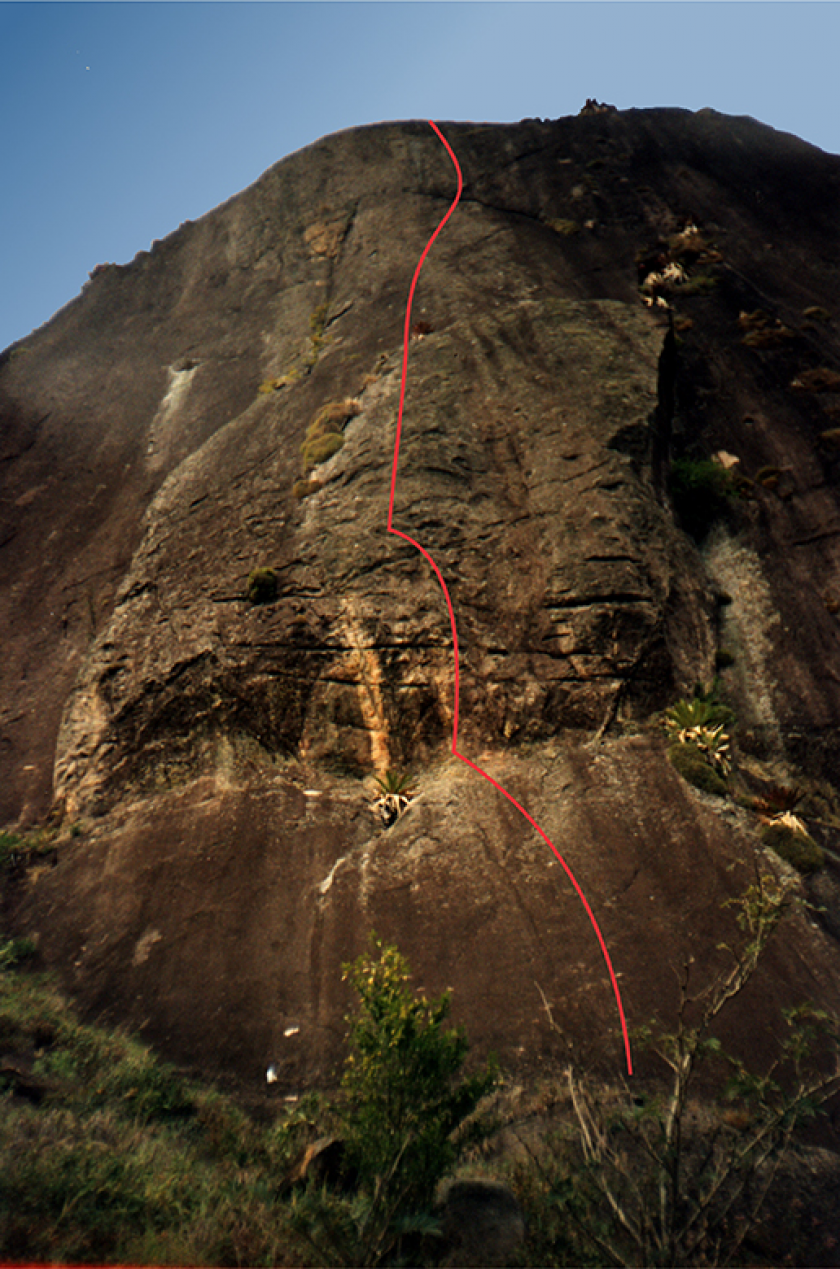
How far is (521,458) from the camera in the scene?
59.8ft

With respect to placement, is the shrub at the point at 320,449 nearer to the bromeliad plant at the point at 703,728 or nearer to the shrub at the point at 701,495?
the shrub at the point at 701,495

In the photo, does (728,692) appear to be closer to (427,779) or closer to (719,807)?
(719,807)

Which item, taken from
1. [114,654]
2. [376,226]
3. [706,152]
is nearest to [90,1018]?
[114,654]

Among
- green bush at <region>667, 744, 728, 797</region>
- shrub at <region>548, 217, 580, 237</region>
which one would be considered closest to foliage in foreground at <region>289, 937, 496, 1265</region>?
green bush at <region>667, 744, 728, 797</region>

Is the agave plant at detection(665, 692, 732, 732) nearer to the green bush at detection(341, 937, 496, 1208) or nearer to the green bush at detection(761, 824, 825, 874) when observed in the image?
the green bush at detection(761, 824, 825, 874)

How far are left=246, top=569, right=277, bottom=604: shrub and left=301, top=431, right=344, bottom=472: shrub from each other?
4137 millimetres

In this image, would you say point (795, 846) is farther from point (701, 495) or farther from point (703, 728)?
point (701, 495)

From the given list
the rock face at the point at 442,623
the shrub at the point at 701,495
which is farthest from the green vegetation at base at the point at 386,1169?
the shrub at the point at 701,495

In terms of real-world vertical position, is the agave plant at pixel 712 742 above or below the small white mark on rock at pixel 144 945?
above

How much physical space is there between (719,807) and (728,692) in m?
4.19

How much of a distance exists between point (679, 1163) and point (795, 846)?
6976 millimetres

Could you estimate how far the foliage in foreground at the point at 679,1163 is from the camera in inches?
225

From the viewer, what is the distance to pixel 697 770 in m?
13.3

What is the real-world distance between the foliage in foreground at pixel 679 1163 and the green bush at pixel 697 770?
176 inches
